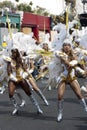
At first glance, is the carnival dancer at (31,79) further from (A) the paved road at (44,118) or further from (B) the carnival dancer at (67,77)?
(B) the carnival dancer at (67,77)

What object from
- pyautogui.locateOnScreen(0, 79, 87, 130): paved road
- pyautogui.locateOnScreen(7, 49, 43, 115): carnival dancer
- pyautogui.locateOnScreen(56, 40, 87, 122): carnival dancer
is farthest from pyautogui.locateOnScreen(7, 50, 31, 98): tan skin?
pyautogui.locateOnScreen(56, 40, 87, 122): carnival dancer

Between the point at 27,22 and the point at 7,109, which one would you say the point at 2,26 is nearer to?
the point at 27,22

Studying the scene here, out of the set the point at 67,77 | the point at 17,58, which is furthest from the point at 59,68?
the point at 17,58

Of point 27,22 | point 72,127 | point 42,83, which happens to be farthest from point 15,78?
A: point 27,22

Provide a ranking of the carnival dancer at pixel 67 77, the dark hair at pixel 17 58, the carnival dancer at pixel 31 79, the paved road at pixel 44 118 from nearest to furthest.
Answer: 1. the paved road at pixel 44 118
2. the carnival dancer at pixel 67 77
3. the dark hair at pixel 17 58
4. the carnival dancer at pixel 31 79

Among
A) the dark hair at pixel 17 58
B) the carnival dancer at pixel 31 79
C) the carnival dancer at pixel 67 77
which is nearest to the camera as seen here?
the carnival dancer at pixel 67 77

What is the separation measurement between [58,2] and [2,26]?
38827 millimetres

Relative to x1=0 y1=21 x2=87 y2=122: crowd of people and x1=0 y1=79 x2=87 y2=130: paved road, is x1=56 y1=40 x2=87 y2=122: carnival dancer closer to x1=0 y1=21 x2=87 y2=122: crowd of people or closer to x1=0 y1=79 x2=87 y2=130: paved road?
x1=0 y1=21 x2=87 y2=122: crowd of people

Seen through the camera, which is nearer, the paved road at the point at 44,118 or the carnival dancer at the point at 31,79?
the paved road at the point at 44,118


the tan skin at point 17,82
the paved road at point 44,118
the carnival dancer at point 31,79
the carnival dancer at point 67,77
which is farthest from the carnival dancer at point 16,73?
the carnival dancer at point 67,77

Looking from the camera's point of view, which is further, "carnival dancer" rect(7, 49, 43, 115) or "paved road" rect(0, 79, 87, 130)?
"carnival dancer" rect(7, 49, 43, 115)

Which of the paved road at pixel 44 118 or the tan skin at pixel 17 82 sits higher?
the tan skin at pixel 17 82

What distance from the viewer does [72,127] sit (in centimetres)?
876

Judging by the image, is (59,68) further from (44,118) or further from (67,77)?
(44,118)
